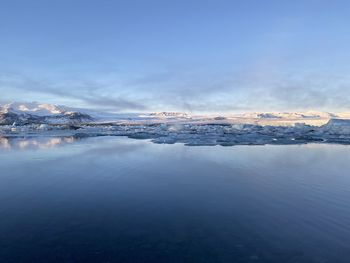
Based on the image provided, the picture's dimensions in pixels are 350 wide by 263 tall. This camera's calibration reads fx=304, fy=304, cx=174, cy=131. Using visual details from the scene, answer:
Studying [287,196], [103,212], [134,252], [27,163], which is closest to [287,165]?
[287,196]

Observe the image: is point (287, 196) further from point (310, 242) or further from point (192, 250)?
point (192, 250)

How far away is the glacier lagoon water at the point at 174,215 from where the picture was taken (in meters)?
3.39

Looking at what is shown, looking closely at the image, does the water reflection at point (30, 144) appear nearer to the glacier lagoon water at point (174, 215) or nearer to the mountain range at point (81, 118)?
the glacier lagoon water at point (174, 215)

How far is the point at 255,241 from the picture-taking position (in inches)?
145

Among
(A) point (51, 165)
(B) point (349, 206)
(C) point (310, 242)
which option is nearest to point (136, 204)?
(C) point (310, 242)

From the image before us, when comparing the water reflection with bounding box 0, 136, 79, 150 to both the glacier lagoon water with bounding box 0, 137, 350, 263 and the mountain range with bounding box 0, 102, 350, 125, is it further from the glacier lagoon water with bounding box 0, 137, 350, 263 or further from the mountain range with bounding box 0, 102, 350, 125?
the mountain range with bounding box 0, 102, 350, 125

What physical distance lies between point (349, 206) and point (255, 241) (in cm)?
244

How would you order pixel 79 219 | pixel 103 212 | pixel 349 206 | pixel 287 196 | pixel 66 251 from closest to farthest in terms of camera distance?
1. pixel 66 251
2. pixel 79 219
3. pixel 103 212
4. pixel 349 206
5. pixel 287 196

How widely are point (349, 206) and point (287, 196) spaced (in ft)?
3.34

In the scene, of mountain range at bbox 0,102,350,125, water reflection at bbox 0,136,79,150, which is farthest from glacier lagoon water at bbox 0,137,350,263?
mountain range at bbox 0,102,350,125

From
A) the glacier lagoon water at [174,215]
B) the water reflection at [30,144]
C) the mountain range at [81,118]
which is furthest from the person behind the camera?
the mountain range at [81,118]

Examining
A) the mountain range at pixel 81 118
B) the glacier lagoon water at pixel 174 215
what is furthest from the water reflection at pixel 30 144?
the mountain range at pixel 81 118

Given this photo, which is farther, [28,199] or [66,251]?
[28,199]

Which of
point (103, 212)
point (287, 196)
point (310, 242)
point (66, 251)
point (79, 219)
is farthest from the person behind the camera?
point (287, 196)
